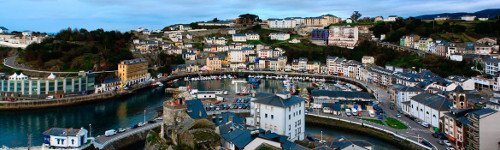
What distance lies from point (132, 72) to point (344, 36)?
27578 mm

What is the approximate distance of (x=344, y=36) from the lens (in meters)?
51.5

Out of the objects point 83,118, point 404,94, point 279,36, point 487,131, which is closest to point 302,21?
point 279,36

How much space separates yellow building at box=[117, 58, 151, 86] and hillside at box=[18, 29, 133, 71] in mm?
1813

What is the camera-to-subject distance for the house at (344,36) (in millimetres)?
50219

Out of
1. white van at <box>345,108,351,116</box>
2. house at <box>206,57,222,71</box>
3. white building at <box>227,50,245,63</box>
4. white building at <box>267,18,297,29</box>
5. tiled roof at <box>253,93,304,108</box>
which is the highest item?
white building at <box>267,18,297,29</box>

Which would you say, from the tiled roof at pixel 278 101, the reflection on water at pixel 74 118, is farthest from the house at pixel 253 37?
the tiled roof at pixel 278 101

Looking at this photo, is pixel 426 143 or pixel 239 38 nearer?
pixel 426 143

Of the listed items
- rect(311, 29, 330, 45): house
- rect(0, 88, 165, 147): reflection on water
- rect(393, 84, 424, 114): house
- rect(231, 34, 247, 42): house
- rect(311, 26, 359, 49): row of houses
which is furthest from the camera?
rect(231, 34, 247, 42): house

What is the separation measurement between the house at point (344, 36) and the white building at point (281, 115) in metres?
34.8

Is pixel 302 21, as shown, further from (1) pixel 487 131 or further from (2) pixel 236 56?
(1) pixel 487 131

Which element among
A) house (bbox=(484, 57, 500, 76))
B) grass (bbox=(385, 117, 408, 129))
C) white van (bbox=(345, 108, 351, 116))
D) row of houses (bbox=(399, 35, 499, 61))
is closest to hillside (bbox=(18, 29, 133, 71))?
white van (bbox=(345, 108, 351, 116))

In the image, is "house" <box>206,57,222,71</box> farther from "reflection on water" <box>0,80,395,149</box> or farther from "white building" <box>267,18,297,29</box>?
"white building" <box>267,18,297,29</box>

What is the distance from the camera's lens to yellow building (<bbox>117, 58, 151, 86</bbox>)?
3291 centimetres

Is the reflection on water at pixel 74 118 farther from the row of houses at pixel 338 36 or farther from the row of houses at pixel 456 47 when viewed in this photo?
the row of houses at pixel 338 36
